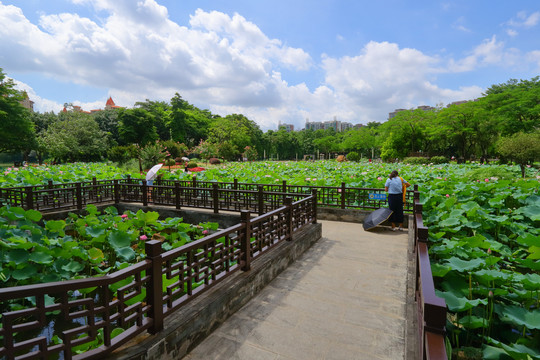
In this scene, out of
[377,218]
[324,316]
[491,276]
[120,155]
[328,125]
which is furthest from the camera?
[328,125]

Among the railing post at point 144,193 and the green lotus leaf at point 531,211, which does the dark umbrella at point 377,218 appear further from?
the railing post at point 144,193

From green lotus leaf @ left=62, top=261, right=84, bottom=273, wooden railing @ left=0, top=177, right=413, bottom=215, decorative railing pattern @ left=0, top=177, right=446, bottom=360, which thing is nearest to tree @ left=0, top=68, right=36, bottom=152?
wooden railing @ left=0, top=177, right=413, bottom=215

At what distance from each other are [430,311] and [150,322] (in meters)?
2.24

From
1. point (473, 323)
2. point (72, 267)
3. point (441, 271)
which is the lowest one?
point (72, 267)

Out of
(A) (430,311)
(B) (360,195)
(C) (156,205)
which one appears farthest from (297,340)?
(C) (156,205)

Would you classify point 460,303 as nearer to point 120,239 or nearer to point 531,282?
point 531,282

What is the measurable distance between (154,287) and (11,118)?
107ft

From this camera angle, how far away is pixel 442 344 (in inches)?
57.2

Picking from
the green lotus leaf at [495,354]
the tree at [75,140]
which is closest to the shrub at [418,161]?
the green lotus leaf at [495,354]

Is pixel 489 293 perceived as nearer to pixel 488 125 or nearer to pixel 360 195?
pixel 360 195

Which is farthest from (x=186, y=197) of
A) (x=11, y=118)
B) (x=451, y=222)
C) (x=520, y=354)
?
(x=11, y=118)

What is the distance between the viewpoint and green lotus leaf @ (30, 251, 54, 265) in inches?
157

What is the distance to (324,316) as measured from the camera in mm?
3389

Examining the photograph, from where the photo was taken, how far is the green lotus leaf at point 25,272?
152 inches
